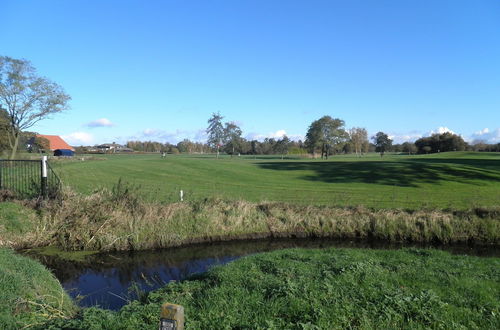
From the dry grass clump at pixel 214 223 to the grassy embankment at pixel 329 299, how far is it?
5.98 metres

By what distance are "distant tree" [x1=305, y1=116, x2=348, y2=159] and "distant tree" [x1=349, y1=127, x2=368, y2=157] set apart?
86.4ft

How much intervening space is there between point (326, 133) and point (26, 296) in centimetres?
7592

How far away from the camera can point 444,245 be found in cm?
1405

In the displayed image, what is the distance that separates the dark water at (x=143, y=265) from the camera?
9750 mm

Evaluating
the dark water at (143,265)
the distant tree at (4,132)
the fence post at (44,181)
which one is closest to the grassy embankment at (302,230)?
the dark water at (143,265)

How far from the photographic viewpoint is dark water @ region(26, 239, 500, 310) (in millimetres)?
9750

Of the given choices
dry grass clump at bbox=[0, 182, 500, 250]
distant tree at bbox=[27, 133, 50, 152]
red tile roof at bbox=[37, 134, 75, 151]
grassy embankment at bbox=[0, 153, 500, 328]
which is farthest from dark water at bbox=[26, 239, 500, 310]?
red tile roof at bbox=[37, 134, 75, 151]

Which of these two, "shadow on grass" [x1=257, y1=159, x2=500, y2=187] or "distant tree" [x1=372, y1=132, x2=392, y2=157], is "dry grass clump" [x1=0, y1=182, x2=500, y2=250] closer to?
"shadow on grass" [x1=257, y1=159, x2=500, y2=187]

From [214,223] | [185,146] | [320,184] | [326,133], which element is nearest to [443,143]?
[326,133]

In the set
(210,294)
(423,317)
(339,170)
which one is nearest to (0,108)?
(339,170)

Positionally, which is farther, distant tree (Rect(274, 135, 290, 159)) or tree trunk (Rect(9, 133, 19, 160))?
distant tree (Rect(274, 135, 290, 159))

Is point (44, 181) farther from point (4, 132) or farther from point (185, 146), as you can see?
point (185, 146)

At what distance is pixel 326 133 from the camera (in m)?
79.1

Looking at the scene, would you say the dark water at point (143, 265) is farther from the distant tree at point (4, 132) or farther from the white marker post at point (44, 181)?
the distant tree at point (4, 132)
